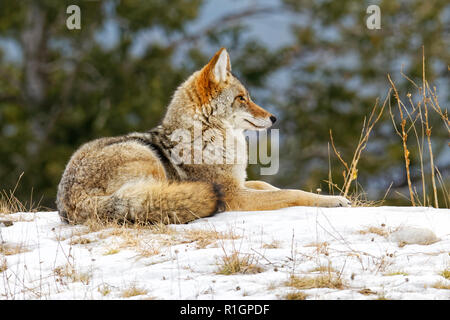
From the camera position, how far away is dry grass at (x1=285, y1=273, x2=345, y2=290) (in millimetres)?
3502

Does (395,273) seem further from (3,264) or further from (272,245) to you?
(3,264)

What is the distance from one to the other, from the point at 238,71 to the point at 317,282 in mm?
16588

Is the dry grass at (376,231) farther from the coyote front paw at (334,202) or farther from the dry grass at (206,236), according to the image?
the coyote front paw at (334,202)

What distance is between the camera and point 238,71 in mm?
19719

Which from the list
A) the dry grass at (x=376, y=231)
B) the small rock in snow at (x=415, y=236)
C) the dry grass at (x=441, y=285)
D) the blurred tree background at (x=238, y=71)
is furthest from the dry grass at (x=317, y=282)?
the blurred tree background at (x=238, y=71)

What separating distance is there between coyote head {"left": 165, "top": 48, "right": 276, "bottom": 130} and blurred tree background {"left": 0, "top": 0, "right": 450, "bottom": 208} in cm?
1045

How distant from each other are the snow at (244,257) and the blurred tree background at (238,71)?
1197 cm

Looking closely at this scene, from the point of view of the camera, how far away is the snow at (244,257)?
3525 mm

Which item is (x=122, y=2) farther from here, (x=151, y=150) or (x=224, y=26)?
(x=151, y=150)

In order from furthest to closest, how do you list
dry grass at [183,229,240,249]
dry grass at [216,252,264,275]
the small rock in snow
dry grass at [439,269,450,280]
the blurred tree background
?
the blurred tree background
dry grass at [183,229,240,249]
the small rock in snow
dry grass at [216,252,264,275]
dry grass at [439,269,450,280]

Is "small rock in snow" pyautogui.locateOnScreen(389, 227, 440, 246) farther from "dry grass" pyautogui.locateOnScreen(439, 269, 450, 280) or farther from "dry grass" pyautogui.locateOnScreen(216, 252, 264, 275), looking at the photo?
"dry grass" pyautogui.locateOnScreen(216, 252, 264, 275)

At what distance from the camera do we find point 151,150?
596 cm

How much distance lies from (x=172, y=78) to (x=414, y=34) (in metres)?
8.82

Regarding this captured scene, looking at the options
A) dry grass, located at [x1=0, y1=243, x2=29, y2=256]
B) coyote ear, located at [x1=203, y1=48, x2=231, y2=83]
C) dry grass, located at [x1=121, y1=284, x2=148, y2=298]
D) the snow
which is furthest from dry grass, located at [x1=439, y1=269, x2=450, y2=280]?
coyote ear, located at [x1=203, y1=48, x2=231, y2=83]
